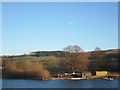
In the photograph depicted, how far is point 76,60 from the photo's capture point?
53.5ft

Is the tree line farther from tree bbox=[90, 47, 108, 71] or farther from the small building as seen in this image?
the small building

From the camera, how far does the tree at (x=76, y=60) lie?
53.0 feet

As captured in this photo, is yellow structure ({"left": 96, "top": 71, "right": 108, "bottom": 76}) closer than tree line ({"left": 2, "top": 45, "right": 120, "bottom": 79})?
No

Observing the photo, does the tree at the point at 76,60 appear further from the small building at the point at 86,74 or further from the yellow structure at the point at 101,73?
the yellow structure at the point at 101,73

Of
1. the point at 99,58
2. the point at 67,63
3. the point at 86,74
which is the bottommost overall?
the point at 86,74

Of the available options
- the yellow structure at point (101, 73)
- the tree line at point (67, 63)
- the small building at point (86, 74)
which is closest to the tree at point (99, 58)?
the tree line at point (67, 63)

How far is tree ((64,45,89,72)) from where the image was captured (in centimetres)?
1616

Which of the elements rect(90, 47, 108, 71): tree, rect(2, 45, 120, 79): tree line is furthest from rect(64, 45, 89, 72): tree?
rect(90, 47, 108, 71): tree

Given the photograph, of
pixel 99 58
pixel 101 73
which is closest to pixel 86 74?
pixel 101 73

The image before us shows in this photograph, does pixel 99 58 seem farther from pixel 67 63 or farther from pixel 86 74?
pixel 67 63

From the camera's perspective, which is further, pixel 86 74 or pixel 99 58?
pixel 99 58

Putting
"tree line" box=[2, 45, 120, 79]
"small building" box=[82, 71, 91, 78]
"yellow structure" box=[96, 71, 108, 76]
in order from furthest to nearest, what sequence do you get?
"yellow structure" box=[96, 71, 108, 76], "small building" box=[82, 71, 91, 78], "tree line" box=[2, 45, 120, 79]

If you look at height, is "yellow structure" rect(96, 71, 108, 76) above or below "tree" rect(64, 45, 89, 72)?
below

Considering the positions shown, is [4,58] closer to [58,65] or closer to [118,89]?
[58,65]
